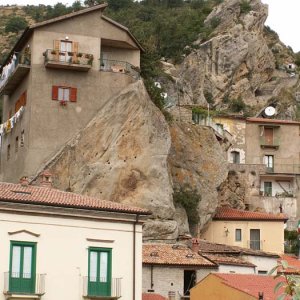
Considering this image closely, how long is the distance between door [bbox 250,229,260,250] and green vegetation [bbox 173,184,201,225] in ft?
16.9

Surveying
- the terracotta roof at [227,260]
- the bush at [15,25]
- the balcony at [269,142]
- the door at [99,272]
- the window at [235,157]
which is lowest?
the door at [99,272]

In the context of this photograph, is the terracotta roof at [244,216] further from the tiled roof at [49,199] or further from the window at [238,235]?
the tiled roof at [49,199]

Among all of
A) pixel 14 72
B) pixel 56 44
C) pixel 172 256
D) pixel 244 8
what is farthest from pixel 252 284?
pixel 244 8

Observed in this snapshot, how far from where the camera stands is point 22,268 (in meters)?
30.5

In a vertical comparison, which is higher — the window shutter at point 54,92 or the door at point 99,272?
the window shutter at point 54,92

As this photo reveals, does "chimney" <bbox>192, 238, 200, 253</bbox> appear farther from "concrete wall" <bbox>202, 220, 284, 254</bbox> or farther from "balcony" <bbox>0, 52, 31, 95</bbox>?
"balcony" <bbox>0, 52, 31, 95</bbox>

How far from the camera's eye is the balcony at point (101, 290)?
31.5 metres

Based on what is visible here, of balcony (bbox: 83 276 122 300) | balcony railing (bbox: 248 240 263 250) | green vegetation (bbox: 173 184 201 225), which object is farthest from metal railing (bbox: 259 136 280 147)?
balcony (bbox: 83 276 122 300)

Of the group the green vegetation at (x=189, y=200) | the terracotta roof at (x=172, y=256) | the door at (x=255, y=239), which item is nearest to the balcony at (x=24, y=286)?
the terracotta roof at (x=172, y=256)

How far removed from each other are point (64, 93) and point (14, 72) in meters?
3.98

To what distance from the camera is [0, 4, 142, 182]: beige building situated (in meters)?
55.8

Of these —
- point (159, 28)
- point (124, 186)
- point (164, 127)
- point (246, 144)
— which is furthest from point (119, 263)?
point (159, 28)

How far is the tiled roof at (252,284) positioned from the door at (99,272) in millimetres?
6732

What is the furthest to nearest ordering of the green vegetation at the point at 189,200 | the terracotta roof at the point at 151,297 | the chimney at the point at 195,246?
the green vegetation at the point at 189,200 < the chimney at the point at 195,246 < the terracotta roof at the point at 151,297
